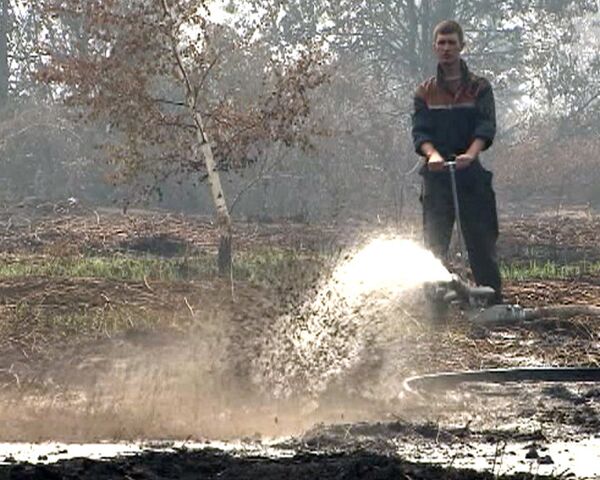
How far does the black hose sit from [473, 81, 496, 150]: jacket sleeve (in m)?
1.89

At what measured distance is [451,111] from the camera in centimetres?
804

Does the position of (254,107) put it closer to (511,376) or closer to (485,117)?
(485,117)

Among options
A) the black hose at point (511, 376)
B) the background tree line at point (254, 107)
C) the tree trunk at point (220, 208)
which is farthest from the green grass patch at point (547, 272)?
the black hose at point (511, 376)

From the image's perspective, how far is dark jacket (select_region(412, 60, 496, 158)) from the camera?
26.2ft

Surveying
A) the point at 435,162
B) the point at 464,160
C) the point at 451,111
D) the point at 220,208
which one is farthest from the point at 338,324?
the point at 220,208

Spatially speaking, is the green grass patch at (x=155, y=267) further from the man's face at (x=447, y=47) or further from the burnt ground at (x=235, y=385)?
the man's face at (x=447, y=47)

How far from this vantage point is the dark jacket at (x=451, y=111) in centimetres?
800

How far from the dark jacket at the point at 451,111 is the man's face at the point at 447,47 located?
0.38 ft

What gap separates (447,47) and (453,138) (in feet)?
2.16

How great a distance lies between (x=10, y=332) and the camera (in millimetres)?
8195

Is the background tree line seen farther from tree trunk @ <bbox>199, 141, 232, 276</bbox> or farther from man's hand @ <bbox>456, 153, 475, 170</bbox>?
man's hand @ <bbox>456, 153, 475, 170</bbox>

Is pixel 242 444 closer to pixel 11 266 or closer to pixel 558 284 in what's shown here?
pixel 558 284

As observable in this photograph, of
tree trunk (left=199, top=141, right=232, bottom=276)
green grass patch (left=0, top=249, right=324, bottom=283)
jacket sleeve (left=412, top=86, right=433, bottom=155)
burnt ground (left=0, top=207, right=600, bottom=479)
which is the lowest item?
burnt ground (left=0, top=207, right=600, bottom=479)

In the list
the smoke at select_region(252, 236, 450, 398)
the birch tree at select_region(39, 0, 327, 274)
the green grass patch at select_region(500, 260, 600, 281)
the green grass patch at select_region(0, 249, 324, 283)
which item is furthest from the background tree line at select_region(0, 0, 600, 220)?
the smoke at select_region(252, 236, 450, 398)
